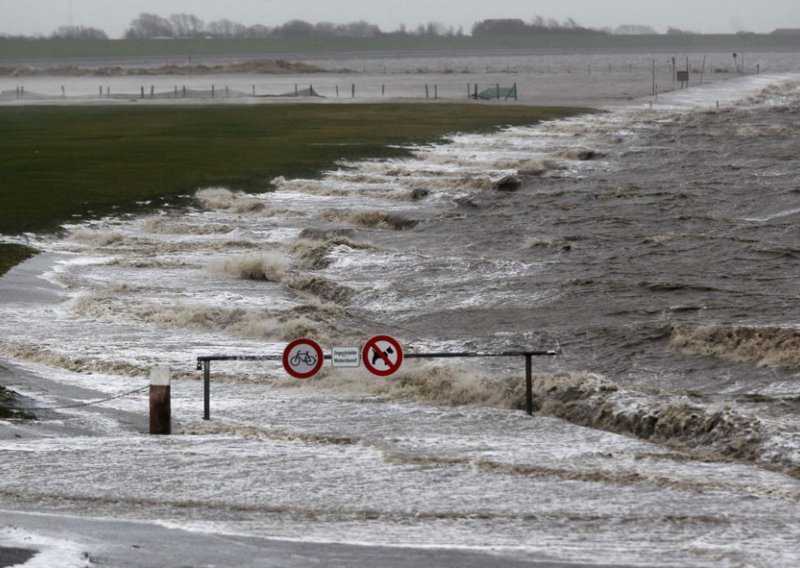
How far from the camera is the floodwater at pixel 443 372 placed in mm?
14102

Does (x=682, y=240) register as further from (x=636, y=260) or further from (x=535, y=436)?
(x=535, y=436)

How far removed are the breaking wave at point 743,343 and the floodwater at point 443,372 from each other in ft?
0.20

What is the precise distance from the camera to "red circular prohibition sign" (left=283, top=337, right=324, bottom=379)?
18.4 m

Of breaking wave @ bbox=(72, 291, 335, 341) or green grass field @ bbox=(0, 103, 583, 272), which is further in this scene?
green grass field @ bbox=(0, 103, 583, 272)

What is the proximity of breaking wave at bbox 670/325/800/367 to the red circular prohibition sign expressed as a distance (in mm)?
6652

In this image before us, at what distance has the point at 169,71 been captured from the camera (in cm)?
16400

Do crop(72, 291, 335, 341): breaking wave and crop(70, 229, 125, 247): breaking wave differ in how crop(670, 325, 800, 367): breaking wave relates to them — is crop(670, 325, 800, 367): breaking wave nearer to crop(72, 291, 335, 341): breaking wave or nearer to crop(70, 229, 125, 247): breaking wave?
crop(72, 291, 335, 341): breaking wave

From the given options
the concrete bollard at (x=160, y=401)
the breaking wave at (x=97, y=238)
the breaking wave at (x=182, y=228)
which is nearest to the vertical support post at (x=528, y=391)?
the concrete bollard at (x=160, y=401)

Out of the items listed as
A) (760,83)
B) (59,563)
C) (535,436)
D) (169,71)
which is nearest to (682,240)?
(535,436)

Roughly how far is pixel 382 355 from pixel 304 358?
97 centimetres

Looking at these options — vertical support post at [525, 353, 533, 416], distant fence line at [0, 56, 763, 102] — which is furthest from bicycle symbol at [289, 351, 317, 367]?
distant fence line at [0, 56, 763, 102]

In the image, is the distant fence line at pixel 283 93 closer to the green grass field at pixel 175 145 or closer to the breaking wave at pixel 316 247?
the green grass field at pixel 175 145

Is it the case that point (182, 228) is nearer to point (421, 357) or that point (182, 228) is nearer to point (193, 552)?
point (421, 357)

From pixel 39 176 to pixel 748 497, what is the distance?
121 ft
